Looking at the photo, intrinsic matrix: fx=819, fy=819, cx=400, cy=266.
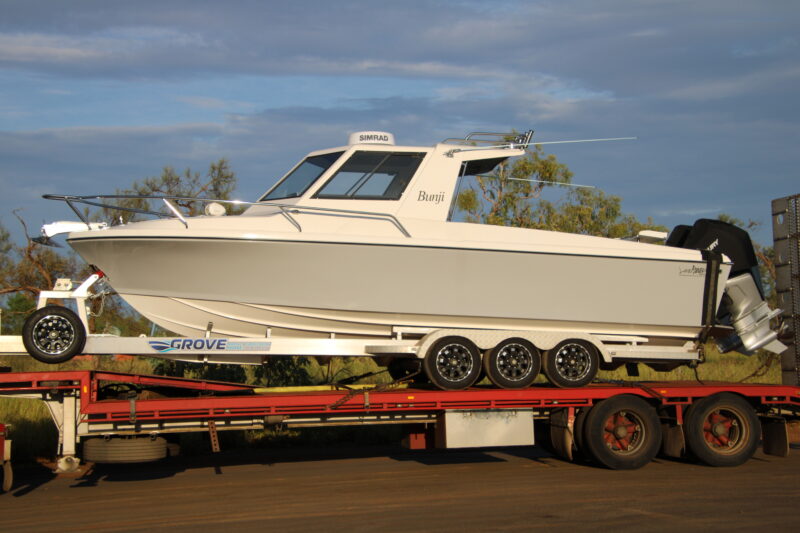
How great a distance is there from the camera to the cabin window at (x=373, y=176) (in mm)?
8977

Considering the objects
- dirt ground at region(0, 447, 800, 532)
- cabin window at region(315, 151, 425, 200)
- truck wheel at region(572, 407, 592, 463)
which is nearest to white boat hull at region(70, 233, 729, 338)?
cabin window at region(315, 151, 425, 200)

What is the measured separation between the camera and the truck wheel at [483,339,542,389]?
29.1 ft

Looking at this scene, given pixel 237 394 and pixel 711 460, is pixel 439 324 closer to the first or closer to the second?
pixel 237 394

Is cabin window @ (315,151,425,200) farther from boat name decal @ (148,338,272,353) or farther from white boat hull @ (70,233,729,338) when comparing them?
boat name decal @ (148,338,272,353)

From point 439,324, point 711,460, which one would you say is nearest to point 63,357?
point 439,324

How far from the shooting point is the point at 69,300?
8.31 m

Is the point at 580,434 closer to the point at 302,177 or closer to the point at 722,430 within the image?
the point at 722,430

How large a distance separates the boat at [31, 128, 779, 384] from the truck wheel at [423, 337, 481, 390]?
29 centimetres

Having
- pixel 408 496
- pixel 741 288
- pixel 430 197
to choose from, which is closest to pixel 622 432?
pixel 741 288

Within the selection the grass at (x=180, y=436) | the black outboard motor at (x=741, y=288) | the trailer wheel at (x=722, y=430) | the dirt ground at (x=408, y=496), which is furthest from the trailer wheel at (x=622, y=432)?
the grass at (x=180, y=436)

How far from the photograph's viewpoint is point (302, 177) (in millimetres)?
9297

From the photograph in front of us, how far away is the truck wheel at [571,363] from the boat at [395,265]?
0.22 meters

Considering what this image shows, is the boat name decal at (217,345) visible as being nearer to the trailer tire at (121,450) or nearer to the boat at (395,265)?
the boat at (395,265)

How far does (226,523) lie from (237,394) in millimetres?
2542
